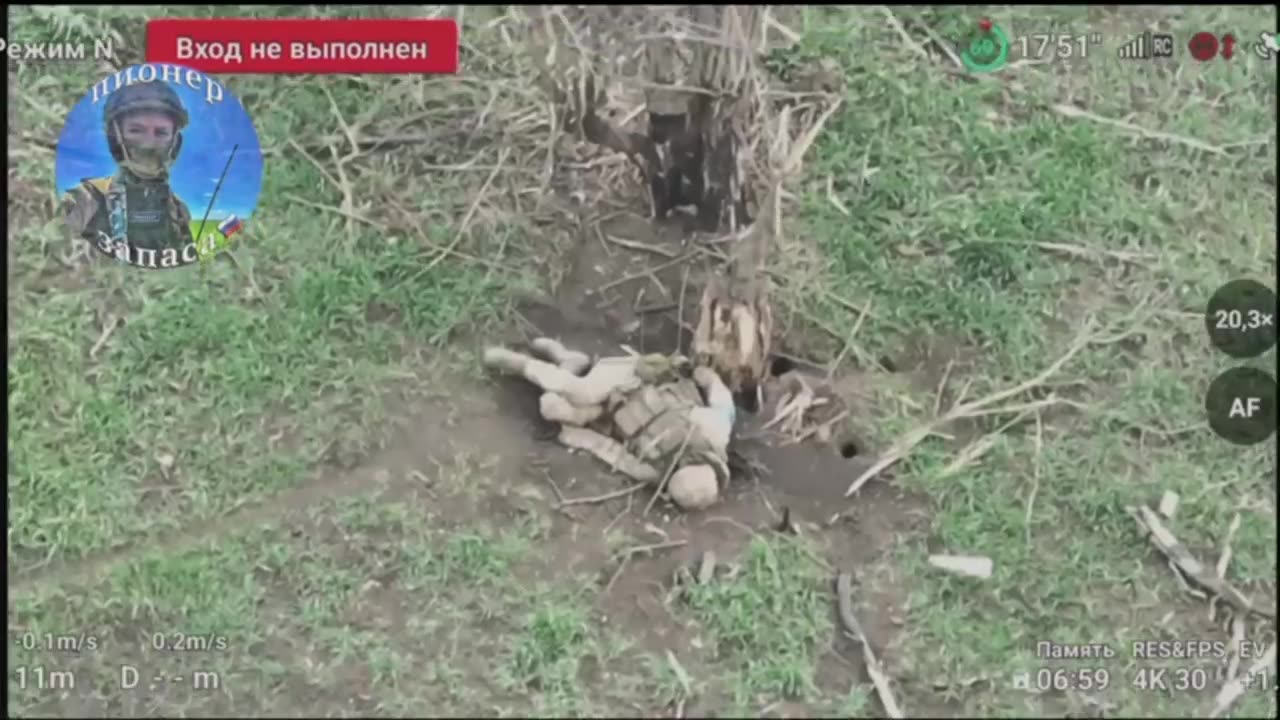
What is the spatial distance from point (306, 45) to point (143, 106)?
19cm

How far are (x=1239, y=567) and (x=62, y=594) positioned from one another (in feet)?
4.10

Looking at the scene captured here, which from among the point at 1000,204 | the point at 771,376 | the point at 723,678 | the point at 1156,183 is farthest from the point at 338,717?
the point at 1156,183

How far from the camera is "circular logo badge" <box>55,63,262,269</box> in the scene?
1.60 m

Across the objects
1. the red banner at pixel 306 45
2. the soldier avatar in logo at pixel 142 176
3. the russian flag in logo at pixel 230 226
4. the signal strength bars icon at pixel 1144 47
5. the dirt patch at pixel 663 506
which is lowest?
the dirt patch at pixel 663 506

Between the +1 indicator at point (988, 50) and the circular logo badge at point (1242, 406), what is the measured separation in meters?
0.43

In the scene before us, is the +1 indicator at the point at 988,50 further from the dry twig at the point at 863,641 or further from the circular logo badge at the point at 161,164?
the circular logo badge at the point at 161,164

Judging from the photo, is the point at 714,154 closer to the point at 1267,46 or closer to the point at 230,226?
the point at 230,226

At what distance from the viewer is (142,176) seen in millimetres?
1599

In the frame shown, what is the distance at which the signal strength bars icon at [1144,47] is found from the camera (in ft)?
5.41

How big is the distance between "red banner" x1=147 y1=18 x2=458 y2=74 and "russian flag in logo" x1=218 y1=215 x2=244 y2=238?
16cm

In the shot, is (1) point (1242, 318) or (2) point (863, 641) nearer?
(2) point (863, 641)

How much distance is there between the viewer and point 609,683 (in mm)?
1515
